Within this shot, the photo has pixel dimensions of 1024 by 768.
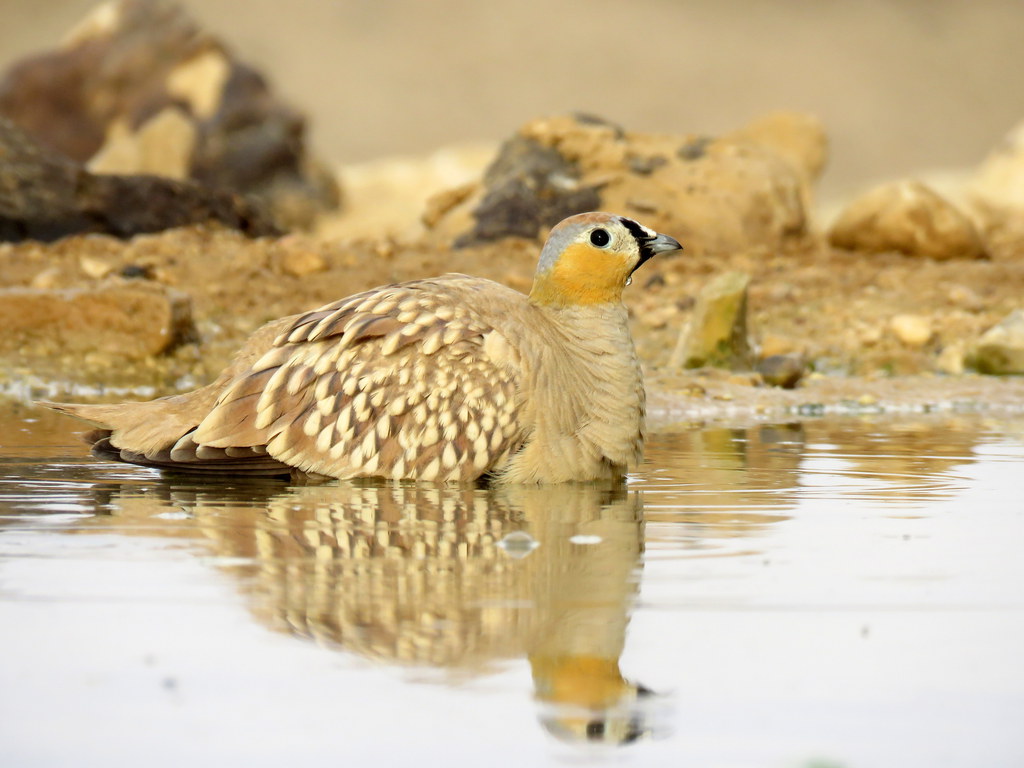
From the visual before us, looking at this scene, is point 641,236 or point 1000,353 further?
point 1000,353

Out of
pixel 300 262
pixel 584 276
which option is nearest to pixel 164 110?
pixel 300 262

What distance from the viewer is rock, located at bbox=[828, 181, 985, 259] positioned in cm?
1545

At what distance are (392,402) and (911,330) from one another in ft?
23.0

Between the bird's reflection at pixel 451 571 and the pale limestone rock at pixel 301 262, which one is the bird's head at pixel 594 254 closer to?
the bird's reflection at pixel 451 571

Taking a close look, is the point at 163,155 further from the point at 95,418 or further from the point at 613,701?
the point at 613,701

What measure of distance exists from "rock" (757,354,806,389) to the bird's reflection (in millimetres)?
4608

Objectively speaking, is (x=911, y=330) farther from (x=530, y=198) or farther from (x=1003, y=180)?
(x=1003, y=180)

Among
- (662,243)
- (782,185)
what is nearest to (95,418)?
(662,243)

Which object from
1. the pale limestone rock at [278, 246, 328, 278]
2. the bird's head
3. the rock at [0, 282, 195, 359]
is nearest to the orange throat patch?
the bird's head

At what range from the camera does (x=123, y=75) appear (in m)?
28.0

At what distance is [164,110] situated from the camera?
26594mm

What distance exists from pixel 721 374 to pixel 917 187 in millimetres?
7016

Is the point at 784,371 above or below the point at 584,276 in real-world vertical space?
below

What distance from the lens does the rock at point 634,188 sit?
49.3 feet
